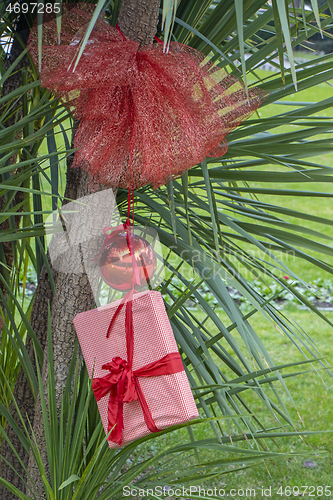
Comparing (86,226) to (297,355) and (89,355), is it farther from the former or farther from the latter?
(297,355)

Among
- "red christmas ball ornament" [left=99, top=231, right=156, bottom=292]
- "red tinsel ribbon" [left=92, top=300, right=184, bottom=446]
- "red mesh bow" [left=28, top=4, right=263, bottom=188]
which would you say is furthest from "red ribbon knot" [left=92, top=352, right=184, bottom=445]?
"red mesh bow" [left=28, top=4, right=263, bottom=188]

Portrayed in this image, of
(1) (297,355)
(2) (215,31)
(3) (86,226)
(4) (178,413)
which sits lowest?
(1) (297,355)

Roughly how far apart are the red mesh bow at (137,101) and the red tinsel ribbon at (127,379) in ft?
0.70

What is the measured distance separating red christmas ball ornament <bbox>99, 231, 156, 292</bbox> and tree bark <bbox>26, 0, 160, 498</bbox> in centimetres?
11

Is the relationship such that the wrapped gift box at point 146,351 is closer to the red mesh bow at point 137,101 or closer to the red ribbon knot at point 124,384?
the red ribbon knot at point 124,384

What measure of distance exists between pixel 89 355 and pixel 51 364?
0.09 meters

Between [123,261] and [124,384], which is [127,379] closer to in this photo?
[124,384]

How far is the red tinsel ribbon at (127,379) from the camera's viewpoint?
0.63 metres

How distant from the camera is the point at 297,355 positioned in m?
2.23

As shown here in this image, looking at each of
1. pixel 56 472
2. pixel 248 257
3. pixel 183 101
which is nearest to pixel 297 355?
pixel 248 257

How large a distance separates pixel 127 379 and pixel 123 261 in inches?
6.7

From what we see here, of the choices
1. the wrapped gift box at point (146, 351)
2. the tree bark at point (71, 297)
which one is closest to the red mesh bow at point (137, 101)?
the tree bark at point (71, 297)

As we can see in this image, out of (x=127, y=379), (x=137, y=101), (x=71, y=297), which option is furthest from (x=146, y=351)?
(x=137, y=101)

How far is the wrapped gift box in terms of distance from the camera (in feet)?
2.05
